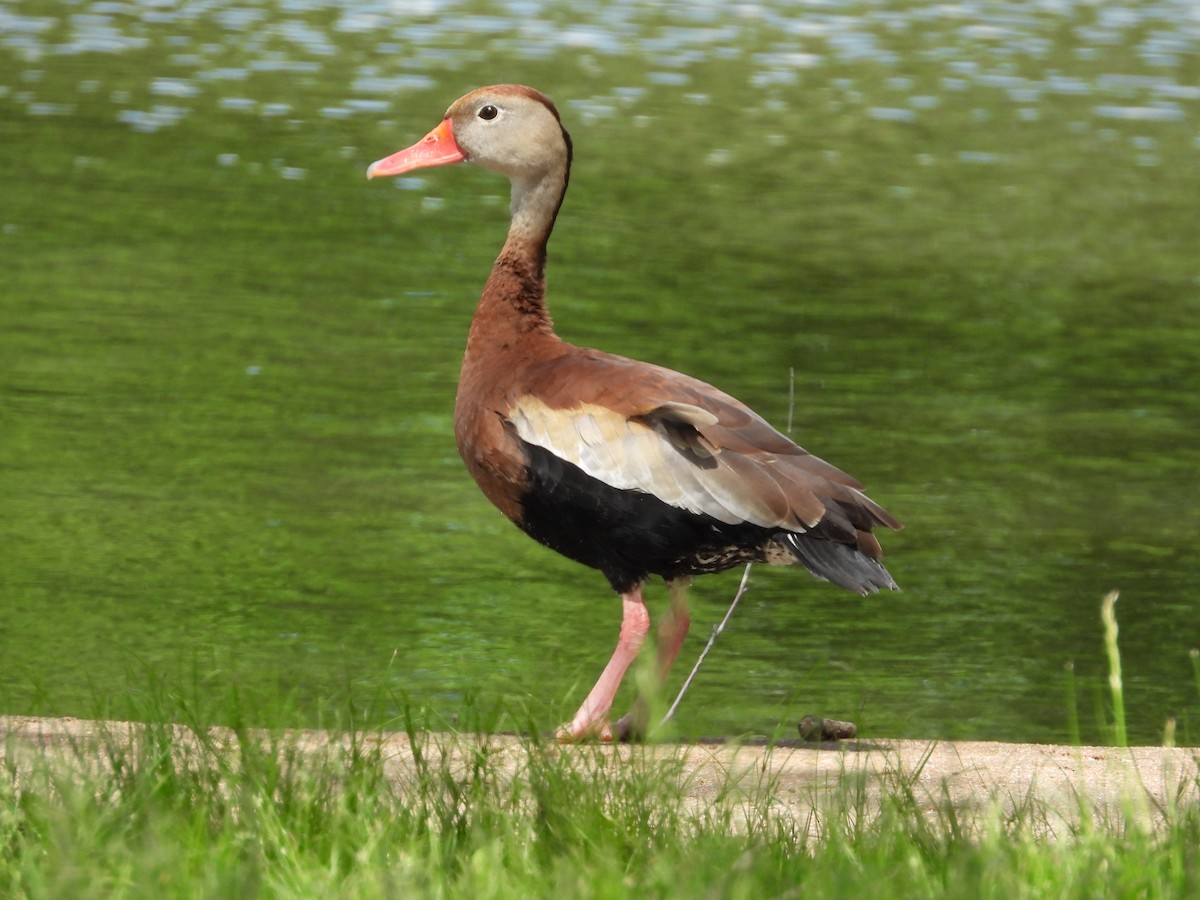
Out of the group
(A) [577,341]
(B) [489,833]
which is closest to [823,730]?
(B) [489,833]

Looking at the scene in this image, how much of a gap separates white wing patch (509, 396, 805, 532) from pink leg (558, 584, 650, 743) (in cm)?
39

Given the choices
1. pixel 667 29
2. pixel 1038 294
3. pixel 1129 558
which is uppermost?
pixel 1129 558

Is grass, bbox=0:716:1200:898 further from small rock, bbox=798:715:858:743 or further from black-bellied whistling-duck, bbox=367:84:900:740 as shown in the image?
small rock, bbox=798:715:858:743

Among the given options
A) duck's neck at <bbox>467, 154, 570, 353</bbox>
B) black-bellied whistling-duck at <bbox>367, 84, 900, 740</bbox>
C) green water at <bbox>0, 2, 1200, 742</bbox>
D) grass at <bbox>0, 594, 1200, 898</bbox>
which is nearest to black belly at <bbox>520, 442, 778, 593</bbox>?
black-bellied whistling-duck at <bbox>367, 84, 900, 740</bbox>

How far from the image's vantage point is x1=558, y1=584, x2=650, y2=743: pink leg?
5.12m

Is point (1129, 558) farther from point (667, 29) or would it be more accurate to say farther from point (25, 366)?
point (667, 29)

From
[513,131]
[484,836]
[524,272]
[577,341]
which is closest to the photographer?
[484,836]

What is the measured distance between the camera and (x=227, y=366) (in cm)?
998

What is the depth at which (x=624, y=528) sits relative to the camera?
5.09 metres

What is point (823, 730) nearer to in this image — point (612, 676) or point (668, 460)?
point (612, 676)

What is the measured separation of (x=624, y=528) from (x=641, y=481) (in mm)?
147

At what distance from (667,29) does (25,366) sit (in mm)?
15342

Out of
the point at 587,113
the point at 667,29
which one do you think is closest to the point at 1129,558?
the point at 587,113

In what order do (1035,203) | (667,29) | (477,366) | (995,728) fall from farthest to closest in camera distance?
(667,29)
(1035,203)
(995,728)
(477,366)
